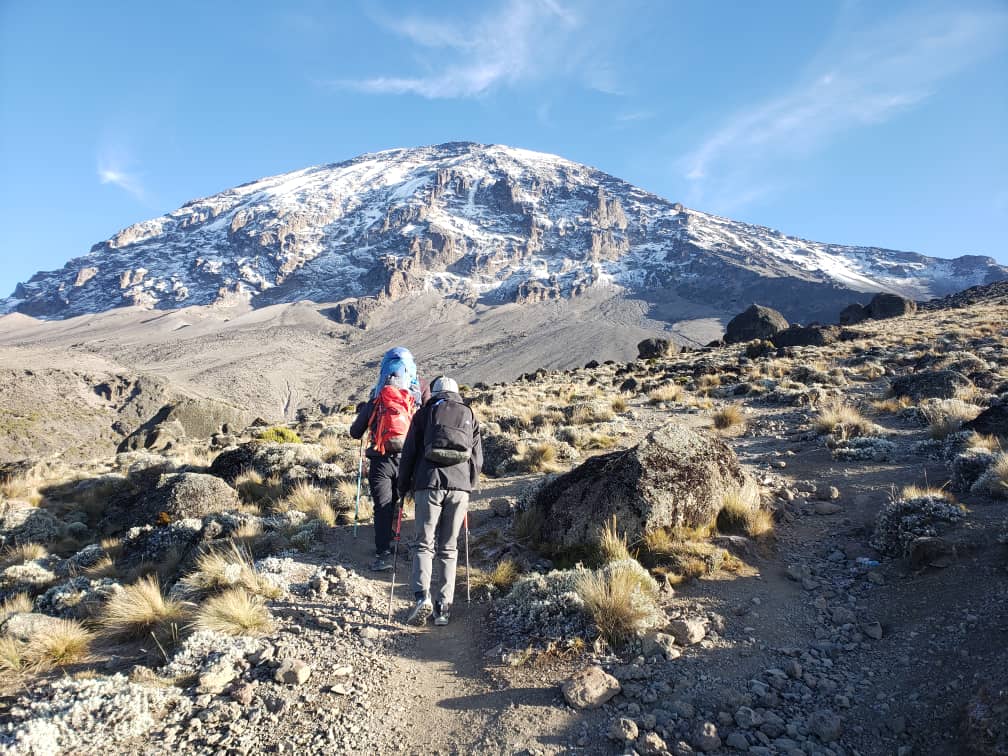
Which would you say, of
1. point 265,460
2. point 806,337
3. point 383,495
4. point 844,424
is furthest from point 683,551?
point 806,337

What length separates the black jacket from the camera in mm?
4406

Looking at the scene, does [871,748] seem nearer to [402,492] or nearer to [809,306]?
[402,492]

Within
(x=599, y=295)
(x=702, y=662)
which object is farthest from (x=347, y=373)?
(x=702, y=662)

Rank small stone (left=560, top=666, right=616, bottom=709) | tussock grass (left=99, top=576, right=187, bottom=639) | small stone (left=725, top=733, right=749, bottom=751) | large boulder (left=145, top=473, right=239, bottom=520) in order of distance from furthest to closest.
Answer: large boulder (left=145, top=473, right=239, bottom=520)
tussock grass (left=99, top=576, right=187, bottom=639)
small stone (left=560, top=666, right=616, bottom=709)
small stone (left=725, top=733, right=749, bottom=751)

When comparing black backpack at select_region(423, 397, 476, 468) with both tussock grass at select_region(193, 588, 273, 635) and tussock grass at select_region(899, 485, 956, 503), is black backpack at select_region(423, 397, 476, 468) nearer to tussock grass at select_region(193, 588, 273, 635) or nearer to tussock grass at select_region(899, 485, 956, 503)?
tussock grass at select_region(193, 588, 273, 635)

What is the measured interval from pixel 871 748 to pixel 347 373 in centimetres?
10502

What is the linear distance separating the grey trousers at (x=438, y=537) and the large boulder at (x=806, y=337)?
2451 cm

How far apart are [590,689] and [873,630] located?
1941 mm

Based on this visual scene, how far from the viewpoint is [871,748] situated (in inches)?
101

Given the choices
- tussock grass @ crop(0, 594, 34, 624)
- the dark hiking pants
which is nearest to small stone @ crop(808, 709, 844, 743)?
the dark hiking pants

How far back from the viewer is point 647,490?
493 cm

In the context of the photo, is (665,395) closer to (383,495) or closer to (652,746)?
(383,495)

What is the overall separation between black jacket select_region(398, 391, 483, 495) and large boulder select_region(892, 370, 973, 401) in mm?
9957

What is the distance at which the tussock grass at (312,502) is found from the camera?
6.73 metres
